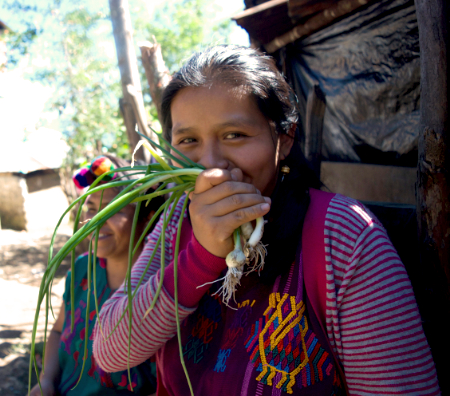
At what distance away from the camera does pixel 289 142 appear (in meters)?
1.34

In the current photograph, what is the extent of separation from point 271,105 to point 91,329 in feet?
5.37

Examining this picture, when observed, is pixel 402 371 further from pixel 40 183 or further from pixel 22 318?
pixel 40 183

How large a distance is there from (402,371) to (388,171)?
166 centimetres

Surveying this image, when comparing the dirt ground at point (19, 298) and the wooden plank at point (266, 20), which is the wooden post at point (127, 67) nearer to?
the wooden plank at point (266, 20)

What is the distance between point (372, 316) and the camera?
0.94 metres

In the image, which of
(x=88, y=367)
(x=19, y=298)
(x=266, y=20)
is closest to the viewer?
(x=88, y=367)

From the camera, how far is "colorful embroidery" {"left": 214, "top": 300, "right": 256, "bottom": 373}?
1120mm

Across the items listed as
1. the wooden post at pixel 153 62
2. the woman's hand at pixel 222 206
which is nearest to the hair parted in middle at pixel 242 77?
the woman's hand at pixel 222 206

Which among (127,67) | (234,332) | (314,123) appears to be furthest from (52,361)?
(127,67)

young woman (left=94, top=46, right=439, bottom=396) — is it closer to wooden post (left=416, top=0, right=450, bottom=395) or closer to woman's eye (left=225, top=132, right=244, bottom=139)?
woman's eye (left=225, top=132, right=244, bottom=139)

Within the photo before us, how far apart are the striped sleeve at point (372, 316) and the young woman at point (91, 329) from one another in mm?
1276

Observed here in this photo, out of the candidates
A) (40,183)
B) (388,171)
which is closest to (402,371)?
(388,171)

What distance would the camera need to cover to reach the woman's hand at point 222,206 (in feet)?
3.10

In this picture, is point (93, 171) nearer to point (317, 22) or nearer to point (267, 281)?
point (267, 281)
